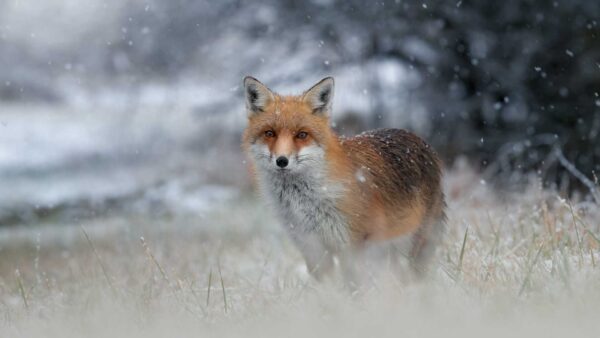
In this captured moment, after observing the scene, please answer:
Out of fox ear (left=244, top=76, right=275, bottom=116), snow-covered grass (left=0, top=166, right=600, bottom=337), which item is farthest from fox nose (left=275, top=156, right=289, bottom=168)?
snow-covered grass (left=0, top=166, right=600, bottom=337)

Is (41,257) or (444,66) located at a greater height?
(444,66)

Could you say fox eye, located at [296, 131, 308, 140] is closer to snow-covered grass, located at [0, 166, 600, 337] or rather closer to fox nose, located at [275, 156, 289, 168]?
fox nose, located at [275, 156, 289, 168]

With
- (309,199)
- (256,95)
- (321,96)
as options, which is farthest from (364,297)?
(256,95)

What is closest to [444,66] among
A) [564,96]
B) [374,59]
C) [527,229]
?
[374,59]

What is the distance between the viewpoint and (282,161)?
4664 millimetres

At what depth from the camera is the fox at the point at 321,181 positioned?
15.9 ft

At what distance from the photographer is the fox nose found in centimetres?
466

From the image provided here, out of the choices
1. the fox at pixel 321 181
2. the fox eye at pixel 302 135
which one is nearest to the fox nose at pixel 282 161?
the fox at pixel 321 181

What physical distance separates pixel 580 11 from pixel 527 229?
499 cm

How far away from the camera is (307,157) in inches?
189

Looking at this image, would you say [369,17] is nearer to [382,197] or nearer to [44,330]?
[382,197]

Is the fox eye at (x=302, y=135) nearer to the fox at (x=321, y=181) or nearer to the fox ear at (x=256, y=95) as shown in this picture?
the fox at (x=321, y=181)

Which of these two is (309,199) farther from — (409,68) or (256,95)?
(409,68)

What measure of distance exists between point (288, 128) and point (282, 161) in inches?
9.8
